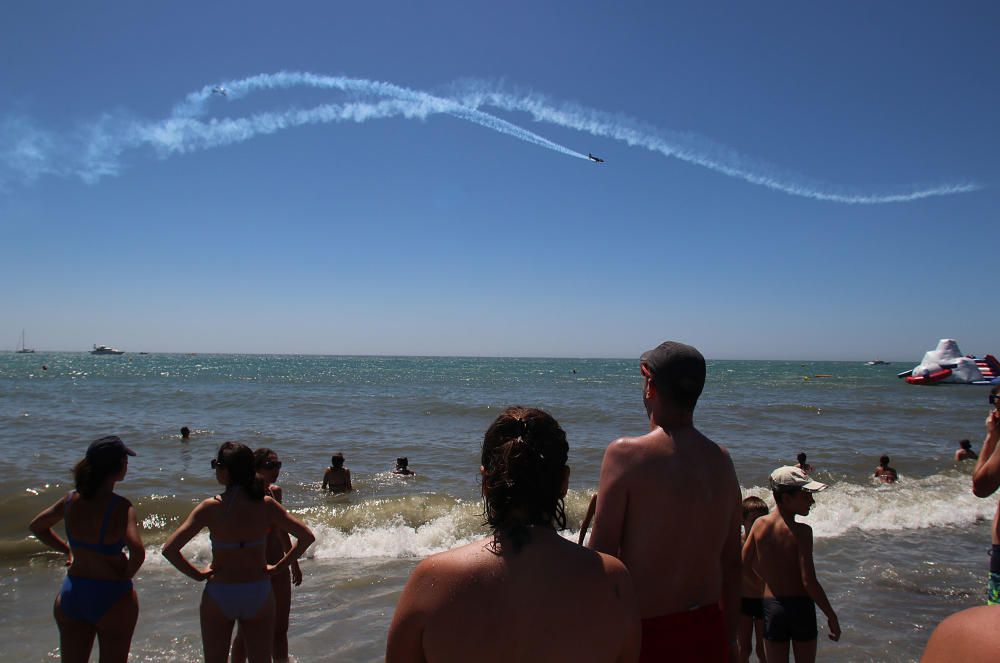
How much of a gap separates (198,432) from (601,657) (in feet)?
67.6

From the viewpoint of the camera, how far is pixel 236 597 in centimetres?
370

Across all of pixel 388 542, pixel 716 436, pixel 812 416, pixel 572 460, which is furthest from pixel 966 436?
pixel 388 542

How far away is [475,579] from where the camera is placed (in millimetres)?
1429

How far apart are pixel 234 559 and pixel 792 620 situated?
3669 millimetres

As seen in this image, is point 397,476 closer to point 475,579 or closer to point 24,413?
point 475,579

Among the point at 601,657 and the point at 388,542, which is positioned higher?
the point at 601,657

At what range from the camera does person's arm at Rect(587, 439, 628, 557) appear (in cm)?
225

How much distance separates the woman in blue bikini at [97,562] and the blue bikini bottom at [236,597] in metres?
0.49

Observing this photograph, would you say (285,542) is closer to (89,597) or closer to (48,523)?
(89,597)

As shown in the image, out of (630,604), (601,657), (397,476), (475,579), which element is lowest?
(397,476)

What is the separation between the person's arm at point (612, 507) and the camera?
2250 mm

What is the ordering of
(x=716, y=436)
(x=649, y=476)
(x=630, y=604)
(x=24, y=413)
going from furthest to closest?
1. (x=24, y=413)
2. (x=716, y=436)
3. (x=649, y=476)
4. (x=630, y=604)

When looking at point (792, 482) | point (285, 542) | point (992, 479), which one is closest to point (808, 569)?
point (792, 482)

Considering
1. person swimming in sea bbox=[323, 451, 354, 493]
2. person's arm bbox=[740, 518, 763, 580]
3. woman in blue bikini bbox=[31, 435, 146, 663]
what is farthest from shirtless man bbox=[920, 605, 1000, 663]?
person swimming in sea bbox=[323, 451, 354, 493]
